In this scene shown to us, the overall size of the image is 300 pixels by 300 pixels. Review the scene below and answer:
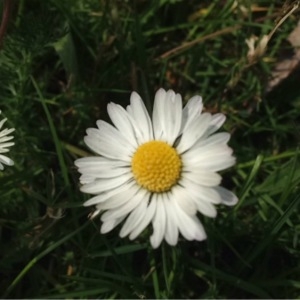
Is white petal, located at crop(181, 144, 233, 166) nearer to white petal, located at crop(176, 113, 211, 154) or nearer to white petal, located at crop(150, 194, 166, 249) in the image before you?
white petal, located at crop(176, 113, 211, 154)

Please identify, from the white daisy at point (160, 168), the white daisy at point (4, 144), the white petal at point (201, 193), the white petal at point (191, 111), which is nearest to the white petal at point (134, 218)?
the white daisy at point (160, 168)

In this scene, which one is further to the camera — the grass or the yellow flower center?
the grass

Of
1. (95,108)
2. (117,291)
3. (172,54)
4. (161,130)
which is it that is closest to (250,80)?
(172,54)

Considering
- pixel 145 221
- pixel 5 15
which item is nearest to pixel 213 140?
pixel 145 221

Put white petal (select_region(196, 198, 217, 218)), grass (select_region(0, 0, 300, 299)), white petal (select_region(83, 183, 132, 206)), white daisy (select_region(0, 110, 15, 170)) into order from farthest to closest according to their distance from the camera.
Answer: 1. grass (select_region(0, 0, 300, 299))
2. white daisy (select_region(0, 110, 15, 170))
3. white petal (select_region(83, 183, 132, 206))
4. white petal (select_region(196, 198, 217, 218))

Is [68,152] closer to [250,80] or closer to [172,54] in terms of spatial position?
[172,54]

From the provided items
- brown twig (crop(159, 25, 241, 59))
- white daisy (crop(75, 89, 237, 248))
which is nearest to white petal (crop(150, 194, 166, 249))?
white daisy (crop(75, 89, 237, 248))

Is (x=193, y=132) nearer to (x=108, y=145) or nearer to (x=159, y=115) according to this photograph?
(x=159, y=115)
